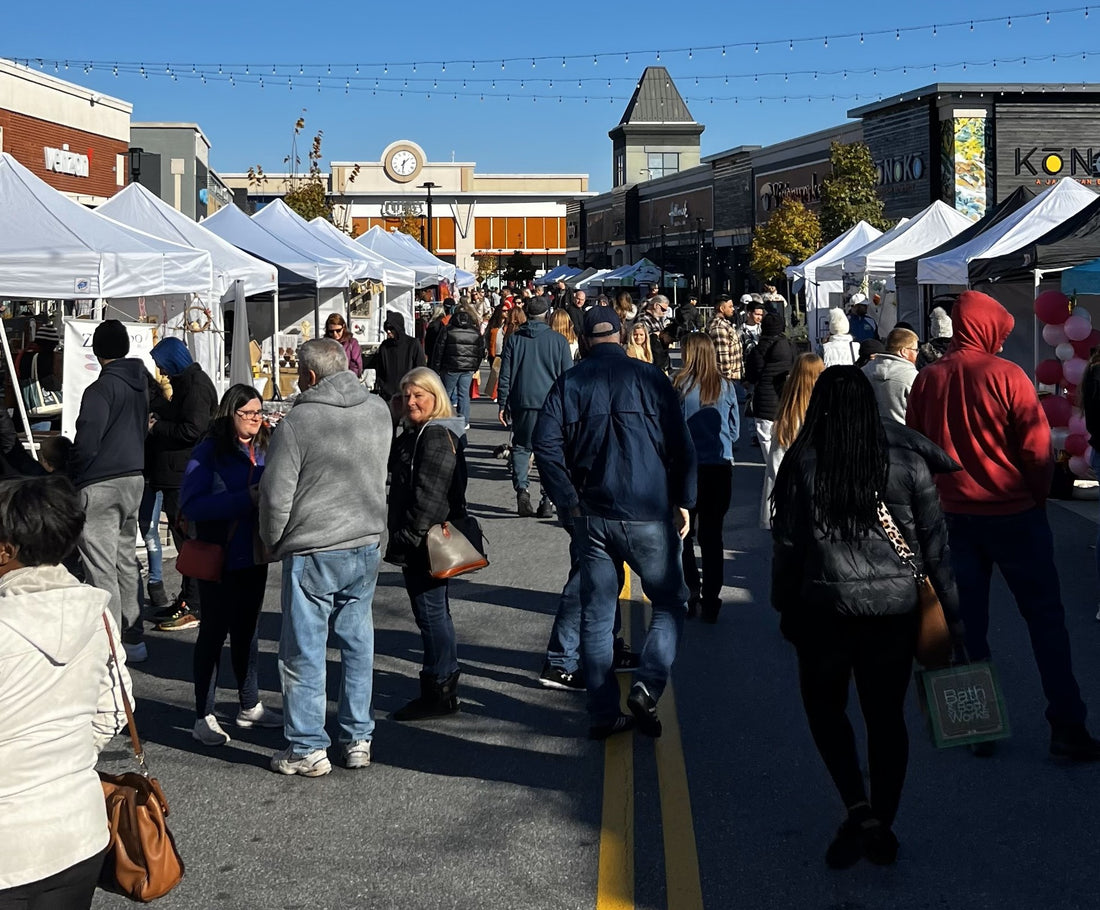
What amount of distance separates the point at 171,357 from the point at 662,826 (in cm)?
592

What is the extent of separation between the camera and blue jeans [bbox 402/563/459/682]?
6.58 metres

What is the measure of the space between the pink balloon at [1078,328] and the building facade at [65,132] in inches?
1190

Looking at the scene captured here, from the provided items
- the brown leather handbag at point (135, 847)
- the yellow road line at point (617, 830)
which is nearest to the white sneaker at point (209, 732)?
the yellow road line at point (617, 830)

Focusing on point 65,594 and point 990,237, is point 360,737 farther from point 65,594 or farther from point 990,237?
point 990,237

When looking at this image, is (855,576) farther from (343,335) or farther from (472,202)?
(472,202)

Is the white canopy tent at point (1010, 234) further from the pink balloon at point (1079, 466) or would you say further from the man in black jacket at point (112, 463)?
the man in black jacket at point (112, 463)

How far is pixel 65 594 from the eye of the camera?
123 inches

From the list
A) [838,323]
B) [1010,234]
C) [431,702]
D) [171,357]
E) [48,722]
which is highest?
[1010,234]

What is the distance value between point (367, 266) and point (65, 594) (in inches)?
823

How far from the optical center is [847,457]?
461 cm

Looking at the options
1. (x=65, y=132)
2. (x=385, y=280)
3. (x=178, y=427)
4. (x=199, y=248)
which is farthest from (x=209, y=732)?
(x=65, y=132)

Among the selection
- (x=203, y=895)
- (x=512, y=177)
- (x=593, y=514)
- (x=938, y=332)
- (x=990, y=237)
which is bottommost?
(x=203, y=895)

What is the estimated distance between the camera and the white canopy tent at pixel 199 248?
15.6 metres

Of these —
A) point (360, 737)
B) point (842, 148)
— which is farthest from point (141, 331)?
point (842, 148)
